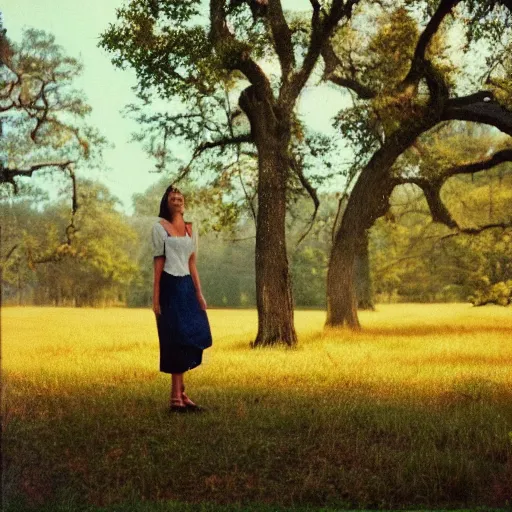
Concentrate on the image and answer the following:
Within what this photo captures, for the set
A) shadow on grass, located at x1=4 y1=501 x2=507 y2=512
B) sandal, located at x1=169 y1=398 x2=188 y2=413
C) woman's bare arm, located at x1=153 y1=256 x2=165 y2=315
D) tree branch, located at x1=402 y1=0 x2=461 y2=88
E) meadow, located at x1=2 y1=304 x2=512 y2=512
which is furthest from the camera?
tree branch, located at x1=402 y1=0 x2=461 y2=88

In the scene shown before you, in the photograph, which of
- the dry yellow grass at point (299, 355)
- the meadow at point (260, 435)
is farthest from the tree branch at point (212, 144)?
→ the meadow at point (260, 435)

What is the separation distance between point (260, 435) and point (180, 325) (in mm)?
1032

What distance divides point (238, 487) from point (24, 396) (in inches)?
114

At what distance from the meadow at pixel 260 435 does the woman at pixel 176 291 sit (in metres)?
0.37

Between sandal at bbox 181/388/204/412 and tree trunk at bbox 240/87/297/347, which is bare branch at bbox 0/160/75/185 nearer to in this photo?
tree trunk at bbox 240/87/297/347

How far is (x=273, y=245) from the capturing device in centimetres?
1074

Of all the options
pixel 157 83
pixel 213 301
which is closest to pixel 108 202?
pixel 157 83

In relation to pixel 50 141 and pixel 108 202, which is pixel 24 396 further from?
pixel 108 202

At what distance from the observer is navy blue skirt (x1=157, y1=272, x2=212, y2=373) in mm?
5395

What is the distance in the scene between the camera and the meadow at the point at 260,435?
181 inches

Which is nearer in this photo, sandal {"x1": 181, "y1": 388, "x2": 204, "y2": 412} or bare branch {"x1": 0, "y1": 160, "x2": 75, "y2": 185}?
sandal {"x1": 181, "y1": 388, "x2": 204, "y2": 412}

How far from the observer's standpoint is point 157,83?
10.5 m

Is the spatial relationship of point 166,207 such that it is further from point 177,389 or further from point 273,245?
point 273,245

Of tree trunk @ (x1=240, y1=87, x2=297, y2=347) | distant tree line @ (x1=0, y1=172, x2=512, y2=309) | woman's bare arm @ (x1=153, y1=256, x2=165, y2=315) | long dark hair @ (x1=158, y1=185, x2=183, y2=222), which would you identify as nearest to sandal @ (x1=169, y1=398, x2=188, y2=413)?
woman's bare arm @ (x1=153, y1=256, x2=165, y2=315)
